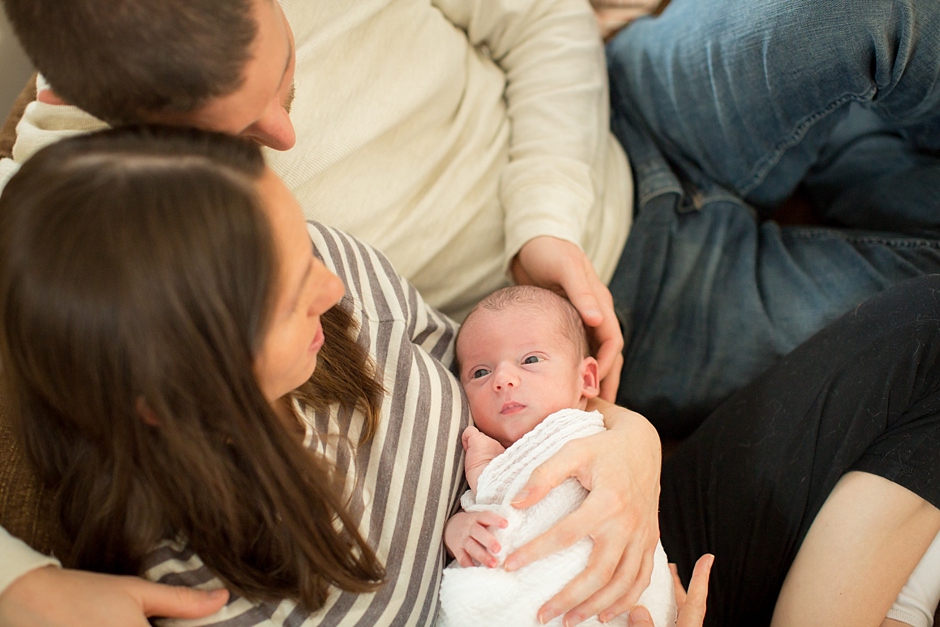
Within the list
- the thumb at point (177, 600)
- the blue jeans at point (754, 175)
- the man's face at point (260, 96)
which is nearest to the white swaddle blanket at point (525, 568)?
the thumb at point (177, 600)

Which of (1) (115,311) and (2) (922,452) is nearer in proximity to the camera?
(1) (115,311)

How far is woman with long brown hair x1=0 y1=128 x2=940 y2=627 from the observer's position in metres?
0.59

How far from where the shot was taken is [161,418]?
0.63 m

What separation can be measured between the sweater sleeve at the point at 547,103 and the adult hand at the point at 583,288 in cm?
3

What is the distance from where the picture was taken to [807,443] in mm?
1015

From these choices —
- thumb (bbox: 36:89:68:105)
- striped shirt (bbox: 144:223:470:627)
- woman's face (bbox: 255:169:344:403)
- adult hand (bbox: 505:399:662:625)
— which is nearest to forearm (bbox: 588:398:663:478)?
adult hand (bbox: 505:399:662:625)

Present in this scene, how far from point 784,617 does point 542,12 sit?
1113 millimetres

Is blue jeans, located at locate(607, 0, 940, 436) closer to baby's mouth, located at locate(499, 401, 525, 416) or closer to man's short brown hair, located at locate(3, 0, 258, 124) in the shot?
baby's mouth, located at locate(499, 401, 525, 416)

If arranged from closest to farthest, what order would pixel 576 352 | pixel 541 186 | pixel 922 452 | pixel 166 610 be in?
pixel 166 610, pixel 922 452, pixel 576 352, pixel 541 186

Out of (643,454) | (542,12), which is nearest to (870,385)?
(643,454)

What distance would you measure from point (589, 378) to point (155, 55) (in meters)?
0.76

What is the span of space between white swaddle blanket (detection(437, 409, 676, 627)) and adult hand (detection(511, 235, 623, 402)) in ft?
0.71

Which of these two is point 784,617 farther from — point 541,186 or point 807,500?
point 541,186

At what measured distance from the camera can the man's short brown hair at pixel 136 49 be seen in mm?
624
